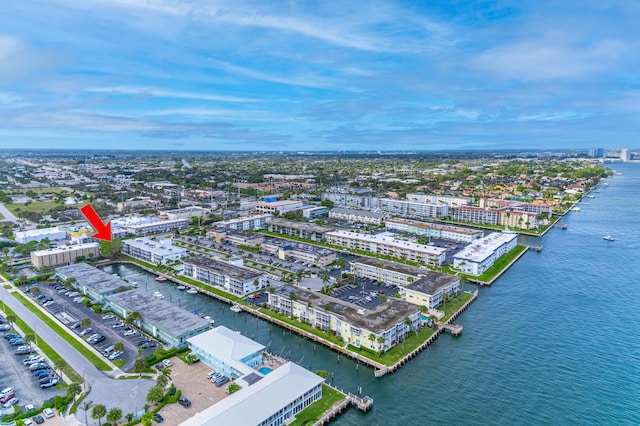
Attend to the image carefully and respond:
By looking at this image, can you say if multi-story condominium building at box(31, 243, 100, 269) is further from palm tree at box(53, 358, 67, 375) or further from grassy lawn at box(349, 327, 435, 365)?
grassy lawn at box(349, 327, 435, 365)

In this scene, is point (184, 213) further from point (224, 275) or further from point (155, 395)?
point (155, 395)

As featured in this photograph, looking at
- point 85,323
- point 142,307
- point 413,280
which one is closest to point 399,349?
point 413,280

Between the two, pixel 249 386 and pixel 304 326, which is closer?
pixel 249 386

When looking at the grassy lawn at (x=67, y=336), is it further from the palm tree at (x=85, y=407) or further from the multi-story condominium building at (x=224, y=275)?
the multi-story condominium building at (x=224, y=275)

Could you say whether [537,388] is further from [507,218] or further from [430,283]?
[507,218]

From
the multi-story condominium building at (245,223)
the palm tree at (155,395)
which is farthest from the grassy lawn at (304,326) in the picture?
the multi-story condominium building at (245,223)
